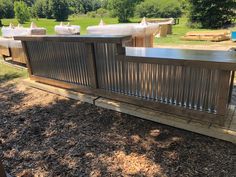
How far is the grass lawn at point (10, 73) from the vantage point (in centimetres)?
558

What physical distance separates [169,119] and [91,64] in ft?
4.59

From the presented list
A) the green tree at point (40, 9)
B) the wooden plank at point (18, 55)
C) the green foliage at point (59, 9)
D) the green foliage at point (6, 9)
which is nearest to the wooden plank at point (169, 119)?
the wooden plank at point (18, 55)

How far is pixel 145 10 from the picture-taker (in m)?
51.1

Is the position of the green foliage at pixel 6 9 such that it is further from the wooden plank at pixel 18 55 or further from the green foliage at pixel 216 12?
the wooden plank at pixel 18 55

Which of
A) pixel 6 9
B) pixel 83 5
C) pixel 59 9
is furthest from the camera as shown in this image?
pixel 83 5

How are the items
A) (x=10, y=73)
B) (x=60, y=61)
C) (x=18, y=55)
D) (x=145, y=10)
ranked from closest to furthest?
1. (x=60, y=61)
2. (x=10, y=73)
3. (x=18, y=55)
4. (x=145, y=10)

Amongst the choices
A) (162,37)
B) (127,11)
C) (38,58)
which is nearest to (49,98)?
(38,58)

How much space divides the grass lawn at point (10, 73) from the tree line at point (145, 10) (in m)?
15.3

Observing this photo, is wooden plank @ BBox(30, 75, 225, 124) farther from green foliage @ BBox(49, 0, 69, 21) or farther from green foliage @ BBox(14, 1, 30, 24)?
green foliage @ BBox(49, 0, 69, 21)

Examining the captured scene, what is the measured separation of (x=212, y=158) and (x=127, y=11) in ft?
140

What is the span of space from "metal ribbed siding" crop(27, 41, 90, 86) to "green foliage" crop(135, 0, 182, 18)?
42027mm

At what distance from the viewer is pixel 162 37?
11367mm

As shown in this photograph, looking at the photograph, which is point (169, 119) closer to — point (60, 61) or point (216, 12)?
point (60, 61)

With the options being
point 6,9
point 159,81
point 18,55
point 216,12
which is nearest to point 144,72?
point 159,81
